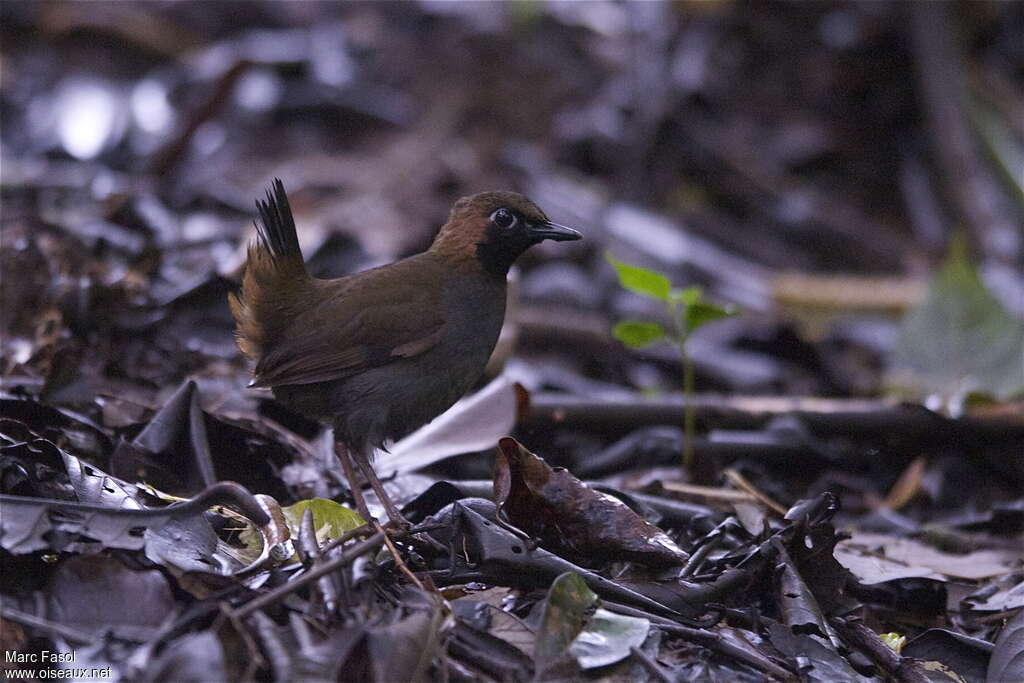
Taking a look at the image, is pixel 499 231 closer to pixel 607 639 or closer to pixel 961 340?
pixel 607 639

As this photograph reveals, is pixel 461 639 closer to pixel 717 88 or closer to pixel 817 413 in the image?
pixel 817 413

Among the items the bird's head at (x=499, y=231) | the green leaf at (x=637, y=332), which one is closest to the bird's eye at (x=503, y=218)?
the bird's head at (x=499, y=231)

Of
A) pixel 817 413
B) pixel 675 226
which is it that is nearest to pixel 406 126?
pixel 675 226

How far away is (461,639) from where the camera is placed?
243 cm

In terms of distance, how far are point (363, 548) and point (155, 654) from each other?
18.5 inches

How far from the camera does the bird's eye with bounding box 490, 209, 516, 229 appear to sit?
11.5 ft

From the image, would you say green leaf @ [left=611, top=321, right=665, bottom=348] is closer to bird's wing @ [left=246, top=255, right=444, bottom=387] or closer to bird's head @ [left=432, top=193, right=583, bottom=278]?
bird's head @ [left=432, top=193, right=583, bottom=278]

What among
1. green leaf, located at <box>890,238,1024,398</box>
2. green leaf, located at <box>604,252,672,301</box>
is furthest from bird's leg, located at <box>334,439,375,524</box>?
green leaf, located at <box>890,238,1024,398</box>

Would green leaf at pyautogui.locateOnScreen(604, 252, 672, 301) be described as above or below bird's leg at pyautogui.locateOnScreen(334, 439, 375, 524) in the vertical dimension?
above

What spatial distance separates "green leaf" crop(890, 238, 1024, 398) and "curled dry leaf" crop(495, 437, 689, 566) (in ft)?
8.52

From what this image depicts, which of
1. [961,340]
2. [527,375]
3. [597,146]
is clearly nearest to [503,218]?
[527,375]

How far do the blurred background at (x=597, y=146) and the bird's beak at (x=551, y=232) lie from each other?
1656 mm

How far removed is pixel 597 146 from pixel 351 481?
5.36 metres

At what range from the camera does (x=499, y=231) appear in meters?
3.51
